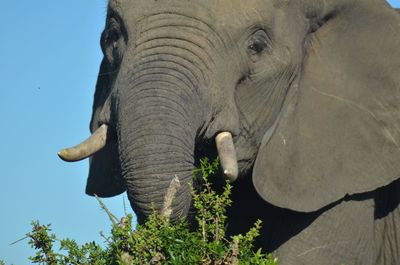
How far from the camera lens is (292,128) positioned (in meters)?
8.33

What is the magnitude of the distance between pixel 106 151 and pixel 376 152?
5.45 ft

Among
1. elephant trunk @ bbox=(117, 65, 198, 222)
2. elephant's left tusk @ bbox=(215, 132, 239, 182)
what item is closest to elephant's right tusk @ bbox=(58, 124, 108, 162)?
elephant trunk @ bbox=(117, 65, 198, 222)

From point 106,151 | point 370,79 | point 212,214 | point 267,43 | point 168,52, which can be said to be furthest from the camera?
point 106,151

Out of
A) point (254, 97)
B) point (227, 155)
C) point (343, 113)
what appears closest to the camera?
point (227, 155)

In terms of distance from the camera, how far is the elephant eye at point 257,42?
26.2 ft

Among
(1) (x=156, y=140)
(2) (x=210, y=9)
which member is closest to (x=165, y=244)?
(1) (x=156, y=140)

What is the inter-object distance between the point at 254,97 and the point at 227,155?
664 mm

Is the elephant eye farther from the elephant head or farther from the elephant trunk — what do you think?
the elephant trunk

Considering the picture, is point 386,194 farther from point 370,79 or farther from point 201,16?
point 201,16

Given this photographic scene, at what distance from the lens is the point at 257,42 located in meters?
8.02

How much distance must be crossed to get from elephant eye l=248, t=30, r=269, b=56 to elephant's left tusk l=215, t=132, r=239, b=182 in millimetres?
536

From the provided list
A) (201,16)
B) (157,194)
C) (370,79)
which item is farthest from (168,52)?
(370,79)

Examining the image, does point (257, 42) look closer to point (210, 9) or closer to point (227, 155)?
point (210, 9)

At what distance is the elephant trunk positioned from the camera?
284 inches
